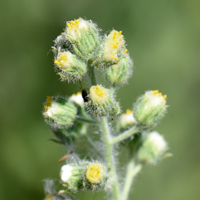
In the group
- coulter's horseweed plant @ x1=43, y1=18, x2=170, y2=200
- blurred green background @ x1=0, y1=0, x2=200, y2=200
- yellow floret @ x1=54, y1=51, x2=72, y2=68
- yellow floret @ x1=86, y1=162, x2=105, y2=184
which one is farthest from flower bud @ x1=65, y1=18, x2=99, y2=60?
blurred green background @ x1=0, y1=0, x2=200, y2=200

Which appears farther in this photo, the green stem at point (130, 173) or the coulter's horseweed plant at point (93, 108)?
the green stem at point (130, 173)

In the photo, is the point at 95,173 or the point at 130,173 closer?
the point at 95,173

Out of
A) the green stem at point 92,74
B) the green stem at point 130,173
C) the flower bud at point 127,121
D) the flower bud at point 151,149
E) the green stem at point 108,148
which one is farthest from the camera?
the flower bud at point 151,149

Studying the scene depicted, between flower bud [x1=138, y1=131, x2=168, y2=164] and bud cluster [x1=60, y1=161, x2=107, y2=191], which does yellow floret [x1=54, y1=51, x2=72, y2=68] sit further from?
flower bud [x1=138, y1=131, x2=168, y2=164]

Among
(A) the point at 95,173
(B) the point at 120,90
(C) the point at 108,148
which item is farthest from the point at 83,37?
(B) the point at 120,90

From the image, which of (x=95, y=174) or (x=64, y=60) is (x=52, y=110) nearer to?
(x=64, y=60)

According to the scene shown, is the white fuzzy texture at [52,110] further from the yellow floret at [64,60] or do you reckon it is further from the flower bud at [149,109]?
the flower bud at [149,109]

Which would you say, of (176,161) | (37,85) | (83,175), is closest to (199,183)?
(176,161)

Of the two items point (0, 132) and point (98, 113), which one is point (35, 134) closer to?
point (0, 132)

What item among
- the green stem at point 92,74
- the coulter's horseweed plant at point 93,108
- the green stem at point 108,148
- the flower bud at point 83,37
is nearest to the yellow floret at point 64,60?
the coulter's horseweed plant at point 93,108
